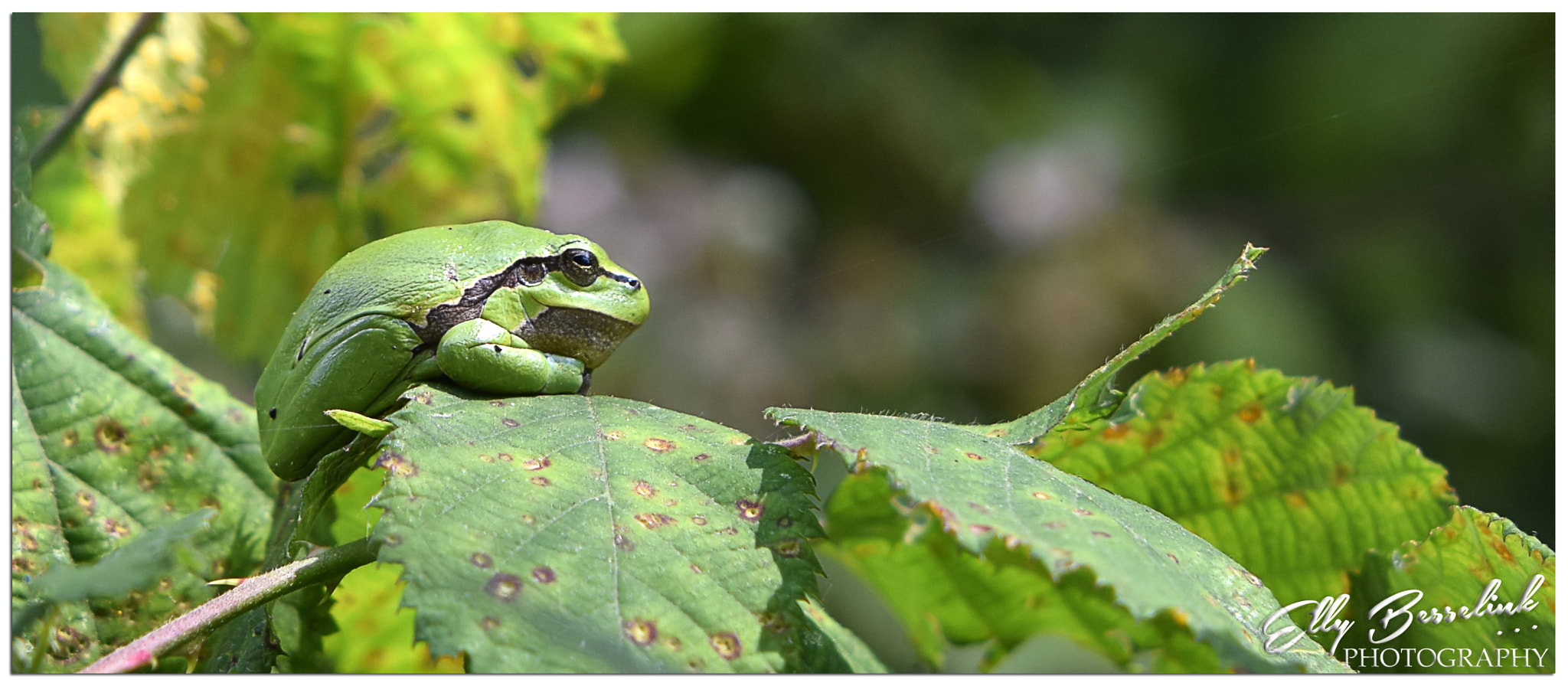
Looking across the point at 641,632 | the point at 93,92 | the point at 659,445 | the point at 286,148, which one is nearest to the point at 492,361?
the point at 659,445

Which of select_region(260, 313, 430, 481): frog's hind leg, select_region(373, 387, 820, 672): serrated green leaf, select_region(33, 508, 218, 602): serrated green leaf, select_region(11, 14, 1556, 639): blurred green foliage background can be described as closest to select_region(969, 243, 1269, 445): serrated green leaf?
select_region(373, 387, 820, 672): serrated green leaf

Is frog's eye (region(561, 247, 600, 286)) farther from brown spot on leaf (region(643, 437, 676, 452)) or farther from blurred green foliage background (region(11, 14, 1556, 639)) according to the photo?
blurred green foliage background (region(11, 14, 1556, 639))

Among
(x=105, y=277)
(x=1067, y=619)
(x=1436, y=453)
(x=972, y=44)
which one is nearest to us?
(x=1067, y=619)

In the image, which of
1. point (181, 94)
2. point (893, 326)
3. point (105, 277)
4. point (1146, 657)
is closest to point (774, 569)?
point (1146, 657)

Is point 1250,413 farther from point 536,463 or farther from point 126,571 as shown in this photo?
point 126,571

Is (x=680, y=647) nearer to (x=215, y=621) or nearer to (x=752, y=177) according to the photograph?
(x=215, y=621)

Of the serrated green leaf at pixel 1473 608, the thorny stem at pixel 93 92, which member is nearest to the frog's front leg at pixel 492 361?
the thorny stem at pixel 93 92
